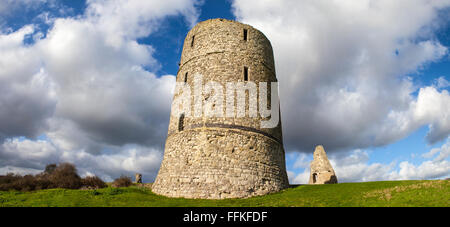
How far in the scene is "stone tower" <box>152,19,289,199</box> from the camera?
13.5 metres

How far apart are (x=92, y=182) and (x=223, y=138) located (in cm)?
1494

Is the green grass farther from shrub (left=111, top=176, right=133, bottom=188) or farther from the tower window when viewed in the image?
shrub (left=111, top=176, right=133, bottom=188)

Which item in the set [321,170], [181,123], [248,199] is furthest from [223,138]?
[321,170]

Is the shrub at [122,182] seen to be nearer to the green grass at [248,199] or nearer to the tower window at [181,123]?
the green grass at [248,199]

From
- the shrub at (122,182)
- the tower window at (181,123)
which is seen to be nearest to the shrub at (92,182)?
the shrub at (122,182)

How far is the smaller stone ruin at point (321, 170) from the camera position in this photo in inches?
1063

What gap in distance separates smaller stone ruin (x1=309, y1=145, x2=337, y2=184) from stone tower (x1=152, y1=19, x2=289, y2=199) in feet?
41.0

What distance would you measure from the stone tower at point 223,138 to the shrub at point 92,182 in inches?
394

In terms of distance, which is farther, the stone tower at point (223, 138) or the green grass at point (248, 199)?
the stone tower at point (223, 138)

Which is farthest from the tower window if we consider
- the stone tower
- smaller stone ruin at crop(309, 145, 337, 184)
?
smaller stone ruin at crop(309, 145, 337, 184)

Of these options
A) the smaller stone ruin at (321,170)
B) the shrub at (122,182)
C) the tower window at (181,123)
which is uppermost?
the tower window at (181,123)
